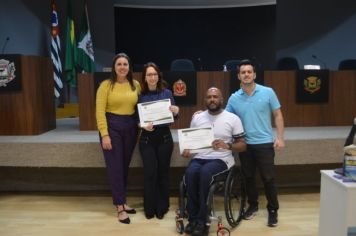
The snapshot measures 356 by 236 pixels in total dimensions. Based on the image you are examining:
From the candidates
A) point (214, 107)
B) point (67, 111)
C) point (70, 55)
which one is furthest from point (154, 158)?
point (70, 55)

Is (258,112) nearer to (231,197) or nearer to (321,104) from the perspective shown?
(231,197)

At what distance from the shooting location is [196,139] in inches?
110

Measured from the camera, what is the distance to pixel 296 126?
13.7 feet

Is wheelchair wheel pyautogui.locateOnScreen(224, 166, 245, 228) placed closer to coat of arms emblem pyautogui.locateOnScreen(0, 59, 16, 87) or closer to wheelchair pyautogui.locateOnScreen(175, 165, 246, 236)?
wheelchair pyautogui.locateOnScreen(175, 165, 246, 236)

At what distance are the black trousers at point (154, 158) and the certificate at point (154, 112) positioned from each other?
0.12 meters

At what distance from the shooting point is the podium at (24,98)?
3.64 m

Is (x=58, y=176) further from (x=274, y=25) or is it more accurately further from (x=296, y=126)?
(x=274, y=25)

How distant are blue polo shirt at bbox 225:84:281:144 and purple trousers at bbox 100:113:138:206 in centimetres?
89

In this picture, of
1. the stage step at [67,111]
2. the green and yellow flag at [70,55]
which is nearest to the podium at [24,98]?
the stage step at [67,111]

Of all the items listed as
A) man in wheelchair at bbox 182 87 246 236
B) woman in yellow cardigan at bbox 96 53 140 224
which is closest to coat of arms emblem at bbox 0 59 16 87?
woman in yellow cardigan at bbox 96 53 140 224

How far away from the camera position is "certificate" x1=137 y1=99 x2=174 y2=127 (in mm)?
2932

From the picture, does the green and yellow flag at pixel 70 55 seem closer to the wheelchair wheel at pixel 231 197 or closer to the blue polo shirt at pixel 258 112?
the wheelchair wheel at pixel 231 197

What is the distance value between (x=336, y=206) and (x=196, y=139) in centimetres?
118

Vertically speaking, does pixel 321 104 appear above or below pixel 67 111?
above
